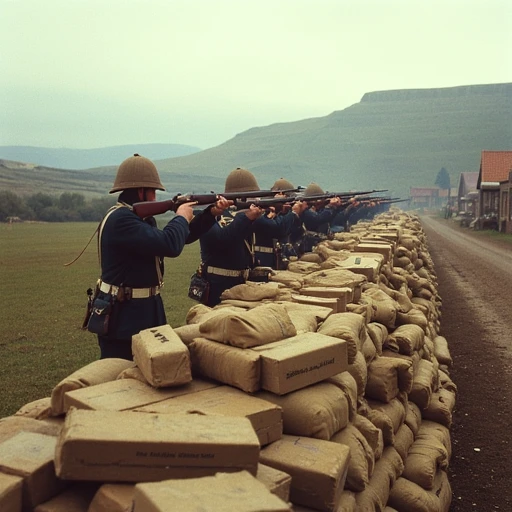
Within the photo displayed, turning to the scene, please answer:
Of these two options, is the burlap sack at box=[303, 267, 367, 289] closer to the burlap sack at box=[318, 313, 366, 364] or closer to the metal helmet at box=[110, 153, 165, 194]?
the burlap sack at box=[318, 313, 366, 364]

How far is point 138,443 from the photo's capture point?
7.12 ft

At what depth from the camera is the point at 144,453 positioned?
7.13 ft

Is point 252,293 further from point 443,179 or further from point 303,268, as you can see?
point 443,179

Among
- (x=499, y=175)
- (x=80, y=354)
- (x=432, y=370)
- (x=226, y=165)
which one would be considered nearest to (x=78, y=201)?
(x=499, y=175)

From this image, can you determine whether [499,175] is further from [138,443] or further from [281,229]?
[138,443]

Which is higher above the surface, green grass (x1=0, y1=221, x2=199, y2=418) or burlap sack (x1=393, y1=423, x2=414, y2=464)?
burlap sack (x1=393, y1=423, x2=414, y2=464)

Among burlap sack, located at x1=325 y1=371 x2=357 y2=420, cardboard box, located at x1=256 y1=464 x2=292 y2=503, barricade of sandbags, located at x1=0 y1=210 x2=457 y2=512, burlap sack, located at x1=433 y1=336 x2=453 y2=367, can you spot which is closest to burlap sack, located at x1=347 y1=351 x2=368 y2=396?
barricade of sandbags, located at x1=0 y1=210 x2=457 y2=512

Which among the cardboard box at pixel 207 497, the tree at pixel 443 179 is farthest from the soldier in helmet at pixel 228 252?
the tree at pixel 443 179

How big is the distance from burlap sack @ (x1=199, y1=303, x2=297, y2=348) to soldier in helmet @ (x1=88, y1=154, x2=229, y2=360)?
0.86 m

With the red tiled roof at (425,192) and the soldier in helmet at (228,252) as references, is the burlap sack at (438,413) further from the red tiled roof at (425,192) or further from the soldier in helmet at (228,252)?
the red tiled roof at (425,192)

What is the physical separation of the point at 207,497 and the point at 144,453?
433 millimetres

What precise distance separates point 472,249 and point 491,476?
20.9 m

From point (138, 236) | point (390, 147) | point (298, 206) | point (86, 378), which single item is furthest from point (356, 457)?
point (390, 147)

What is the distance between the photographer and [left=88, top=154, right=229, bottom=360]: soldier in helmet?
4.10 m
